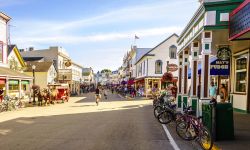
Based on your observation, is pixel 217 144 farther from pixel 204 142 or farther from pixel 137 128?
pixel 137 128

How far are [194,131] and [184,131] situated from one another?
78 centimetres

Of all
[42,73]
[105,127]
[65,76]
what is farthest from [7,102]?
[65,76]

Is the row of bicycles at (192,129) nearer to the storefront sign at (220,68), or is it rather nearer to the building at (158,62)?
the storefront sign at (220,68)

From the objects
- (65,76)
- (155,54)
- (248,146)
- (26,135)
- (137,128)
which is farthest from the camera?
(65,76)

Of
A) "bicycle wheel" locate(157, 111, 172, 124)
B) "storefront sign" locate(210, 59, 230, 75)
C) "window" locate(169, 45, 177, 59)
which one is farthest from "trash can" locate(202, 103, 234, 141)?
"window" locate(169, 45, 177, 59)

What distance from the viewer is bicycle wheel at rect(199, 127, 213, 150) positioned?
27.7 ft

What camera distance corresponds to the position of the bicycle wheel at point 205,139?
27.7ft

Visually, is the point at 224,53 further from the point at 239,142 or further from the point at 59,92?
the point at 59,92

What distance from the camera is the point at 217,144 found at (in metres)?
9.21

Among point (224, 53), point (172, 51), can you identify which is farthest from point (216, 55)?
point (172, 51)

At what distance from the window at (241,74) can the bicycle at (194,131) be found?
9331mm

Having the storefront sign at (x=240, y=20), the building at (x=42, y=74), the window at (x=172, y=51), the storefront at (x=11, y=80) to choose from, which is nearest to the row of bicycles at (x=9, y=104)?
the storefront at (x=11, y=80)

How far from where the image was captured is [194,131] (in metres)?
9.60

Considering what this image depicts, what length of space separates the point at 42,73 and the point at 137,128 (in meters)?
41.7
